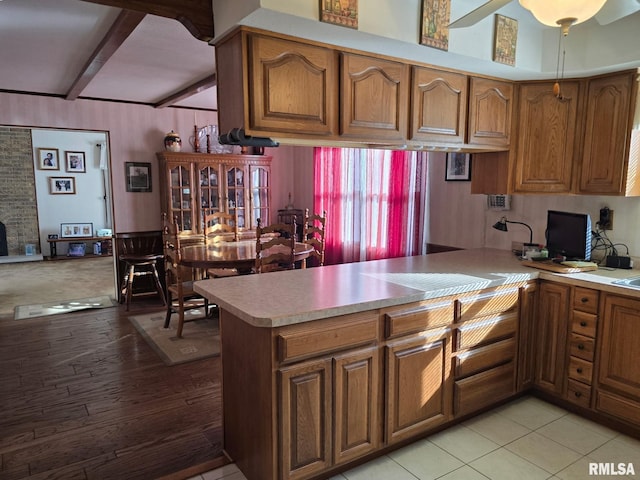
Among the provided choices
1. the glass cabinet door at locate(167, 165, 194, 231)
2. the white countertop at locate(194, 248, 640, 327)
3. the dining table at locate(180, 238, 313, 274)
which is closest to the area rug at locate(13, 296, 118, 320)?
the glass cabinet door at locate(167, 165, 194, 231)

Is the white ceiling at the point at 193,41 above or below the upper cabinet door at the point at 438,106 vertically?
above

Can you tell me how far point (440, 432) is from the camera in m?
2.47

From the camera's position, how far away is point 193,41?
3137mm

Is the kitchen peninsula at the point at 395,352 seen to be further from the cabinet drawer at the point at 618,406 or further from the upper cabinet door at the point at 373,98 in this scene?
the upper cabinet door at the point at 373,98

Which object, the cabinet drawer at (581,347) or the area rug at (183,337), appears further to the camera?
the area rug at (183,337)

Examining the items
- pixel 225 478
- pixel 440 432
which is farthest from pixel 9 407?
pixel 440 432

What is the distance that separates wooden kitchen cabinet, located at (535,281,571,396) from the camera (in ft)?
8.78

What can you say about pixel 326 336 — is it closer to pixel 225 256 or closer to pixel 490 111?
pixel 490 111

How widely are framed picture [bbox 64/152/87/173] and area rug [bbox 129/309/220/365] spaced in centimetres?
564

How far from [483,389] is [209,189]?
13.7 feet

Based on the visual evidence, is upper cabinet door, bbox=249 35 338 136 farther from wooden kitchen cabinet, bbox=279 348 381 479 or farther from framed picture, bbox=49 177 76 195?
framed picture, bbox=49 177 76 195

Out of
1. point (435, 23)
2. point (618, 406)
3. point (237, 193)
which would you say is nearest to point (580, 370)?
point (618, 406)

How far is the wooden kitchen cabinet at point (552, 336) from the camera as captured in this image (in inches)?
105

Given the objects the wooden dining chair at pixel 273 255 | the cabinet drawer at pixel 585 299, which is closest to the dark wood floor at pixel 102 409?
the wooden dining chair at pixel 273 255
